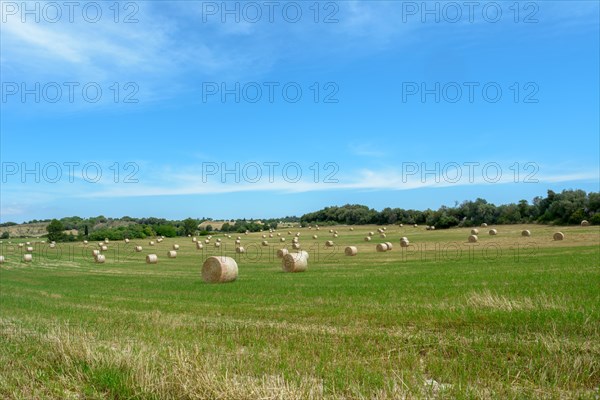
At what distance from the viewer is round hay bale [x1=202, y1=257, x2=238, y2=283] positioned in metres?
26.9

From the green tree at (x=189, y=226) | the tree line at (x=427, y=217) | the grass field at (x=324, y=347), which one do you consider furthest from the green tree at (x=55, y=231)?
the grass field at (x=324, y=347)

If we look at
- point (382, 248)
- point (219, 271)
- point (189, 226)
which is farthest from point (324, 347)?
point (189, 226)

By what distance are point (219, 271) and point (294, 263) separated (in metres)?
5.90

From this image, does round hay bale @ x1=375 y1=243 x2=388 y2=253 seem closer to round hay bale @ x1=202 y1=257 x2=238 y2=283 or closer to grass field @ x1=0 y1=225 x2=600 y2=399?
round hay bale @ x1=202 y1=257 x2=238 y2=283

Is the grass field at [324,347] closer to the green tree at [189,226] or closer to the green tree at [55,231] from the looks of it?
the green tree at [55,231]

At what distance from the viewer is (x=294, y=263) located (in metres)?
31.4

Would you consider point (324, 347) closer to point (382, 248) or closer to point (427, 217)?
point (382, 248)

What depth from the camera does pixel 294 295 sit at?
58.7 ft

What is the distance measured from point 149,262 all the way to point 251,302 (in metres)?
33.7

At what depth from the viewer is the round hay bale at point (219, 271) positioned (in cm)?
2694

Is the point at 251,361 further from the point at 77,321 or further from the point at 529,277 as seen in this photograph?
the point at 529,277

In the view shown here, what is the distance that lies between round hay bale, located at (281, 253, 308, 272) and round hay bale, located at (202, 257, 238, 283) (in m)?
4.78

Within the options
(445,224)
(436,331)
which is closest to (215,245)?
(445,224)

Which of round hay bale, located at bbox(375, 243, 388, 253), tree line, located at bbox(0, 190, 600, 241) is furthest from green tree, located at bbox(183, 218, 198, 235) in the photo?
round hay bale, located at bbox(375, 243, 388, 253)
